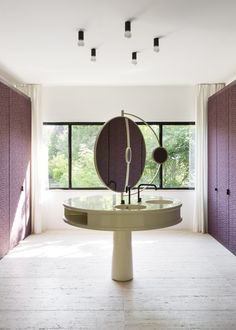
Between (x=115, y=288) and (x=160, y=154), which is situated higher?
(x=160, y=154)

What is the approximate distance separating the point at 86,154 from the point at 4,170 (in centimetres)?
188

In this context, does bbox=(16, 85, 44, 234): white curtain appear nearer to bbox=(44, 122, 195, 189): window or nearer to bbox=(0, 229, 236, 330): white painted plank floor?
bbox=(44, 122, 195, 189): window

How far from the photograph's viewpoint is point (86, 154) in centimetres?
559

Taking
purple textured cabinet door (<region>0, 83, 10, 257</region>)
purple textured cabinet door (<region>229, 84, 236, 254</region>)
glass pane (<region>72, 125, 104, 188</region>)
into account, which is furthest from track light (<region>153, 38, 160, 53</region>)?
glass pane (<region>72, 125, 104, 188</region>)

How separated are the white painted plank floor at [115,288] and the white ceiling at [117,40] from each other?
261 centimetres

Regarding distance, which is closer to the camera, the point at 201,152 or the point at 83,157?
the point at 201,152

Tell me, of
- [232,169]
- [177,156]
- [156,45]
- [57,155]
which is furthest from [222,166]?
[57,155]

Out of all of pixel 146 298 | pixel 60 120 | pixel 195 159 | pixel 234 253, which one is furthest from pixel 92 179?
pixel 146 298

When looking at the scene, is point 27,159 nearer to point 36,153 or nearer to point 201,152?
point 36,153

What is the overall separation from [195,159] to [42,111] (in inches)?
111

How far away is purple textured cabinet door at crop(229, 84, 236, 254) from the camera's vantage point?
3970 mm

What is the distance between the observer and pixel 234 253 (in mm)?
3996

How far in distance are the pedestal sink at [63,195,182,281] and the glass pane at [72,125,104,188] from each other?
2.50 meters

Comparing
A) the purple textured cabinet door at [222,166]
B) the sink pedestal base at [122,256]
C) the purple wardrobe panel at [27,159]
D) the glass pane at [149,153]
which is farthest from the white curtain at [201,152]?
the purple wardrobe panel at [27,159]
